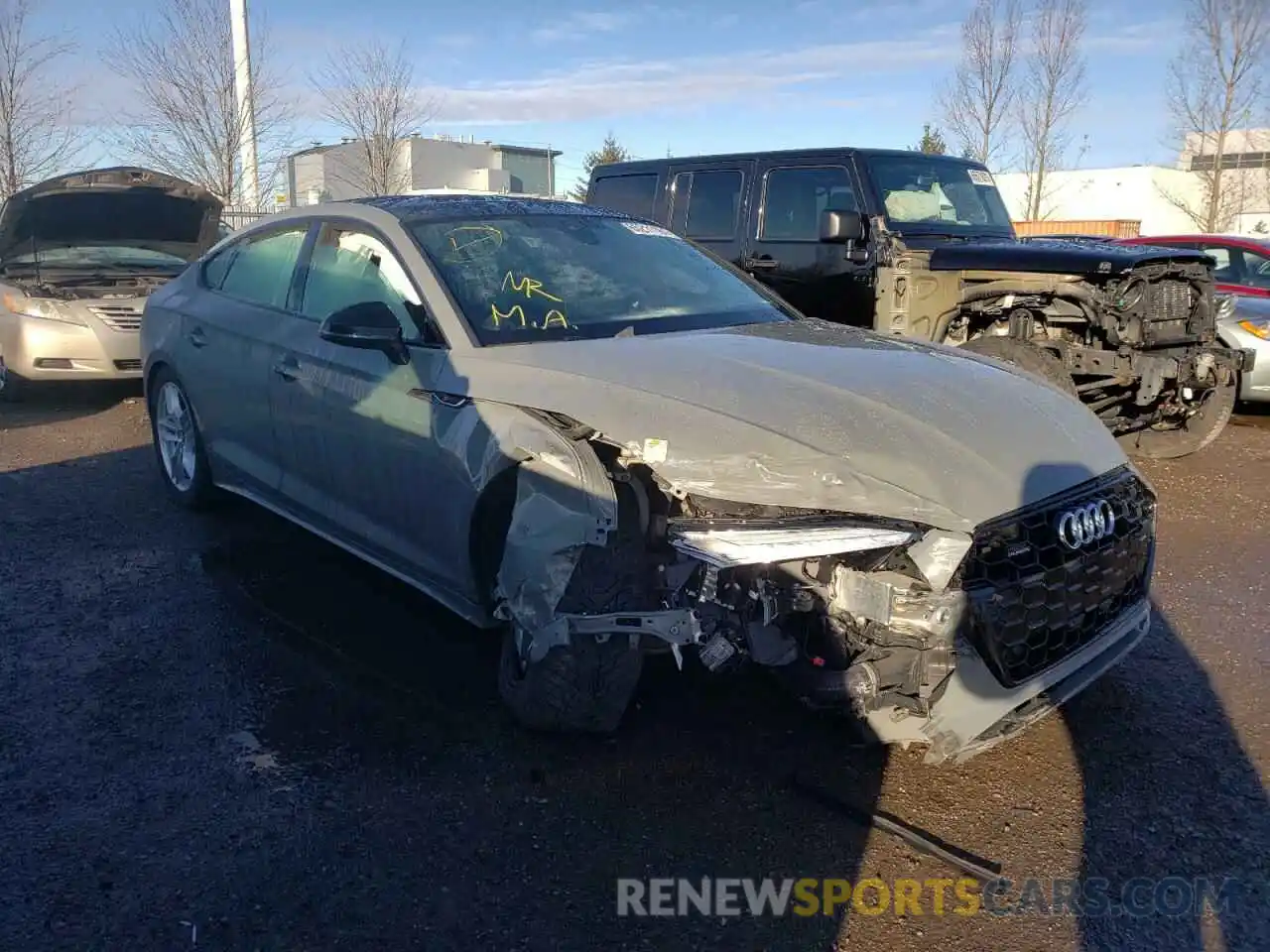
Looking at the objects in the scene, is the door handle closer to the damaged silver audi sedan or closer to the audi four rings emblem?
the damaged silver audi sedan

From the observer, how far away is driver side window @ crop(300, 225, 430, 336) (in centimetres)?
383

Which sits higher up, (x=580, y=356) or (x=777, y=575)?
(x=580, y=356)

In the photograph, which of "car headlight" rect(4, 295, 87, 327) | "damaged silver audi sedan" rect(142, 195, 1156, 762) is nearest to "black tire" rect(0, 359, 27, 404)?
"car headlight" rect(4, 295, 87, 327)

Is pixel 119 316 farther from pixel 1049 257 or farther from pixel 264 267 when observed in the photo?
pixel 1049 257

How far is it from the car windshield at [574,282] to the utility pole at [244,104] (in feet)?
51.8

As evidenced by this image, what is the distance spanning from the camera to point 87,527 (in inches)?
219

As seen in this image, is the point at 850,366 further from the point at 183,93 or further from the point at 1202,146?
the point at 1202,146

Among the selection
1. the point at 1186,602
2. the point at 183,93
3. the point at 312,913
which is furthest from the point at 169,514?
the point at 183,93

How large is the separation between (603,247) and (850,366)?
4.59 feet

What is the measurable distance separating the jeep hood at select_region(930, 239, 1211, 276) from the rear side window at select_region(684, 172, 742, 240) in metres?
1.70

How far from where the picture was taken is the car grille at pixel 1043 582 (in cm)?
270

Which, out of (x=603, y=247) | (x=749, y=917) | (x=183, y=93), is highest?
(x=183, y=93)

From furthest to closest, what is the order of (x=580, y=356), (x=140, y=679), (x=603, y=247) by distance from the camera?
1. (x=603, y=247)
2. (x=140, y=679)
3. (x=580, y=356)

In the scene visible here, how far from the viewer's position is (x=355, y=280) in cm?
420
